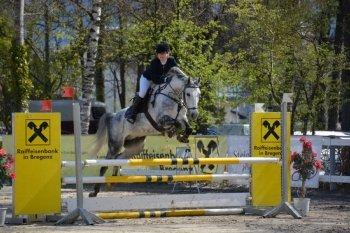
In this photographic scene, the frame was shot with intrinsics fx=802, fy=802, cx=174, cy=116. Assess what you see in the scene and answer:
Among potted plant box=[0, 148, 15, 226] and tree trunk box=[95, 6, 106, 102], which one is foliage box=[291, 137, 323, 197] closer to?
potted plant box=[0, 148, 15, 226]

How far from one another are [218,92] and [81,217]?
13.7 m

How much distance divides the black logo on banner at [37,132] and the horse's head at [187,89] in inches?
88.2

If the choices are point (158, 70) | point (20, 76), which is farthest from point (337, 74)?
point (158, 70)

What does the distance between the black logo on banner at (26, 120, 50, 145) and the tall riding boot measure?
1984mm

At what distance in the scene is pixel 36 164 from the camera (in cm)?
1191

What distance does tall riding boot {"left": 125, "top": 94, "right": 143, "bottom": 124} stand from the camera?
533 inches

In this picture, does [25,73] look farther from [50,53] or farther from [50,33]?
[50,53]

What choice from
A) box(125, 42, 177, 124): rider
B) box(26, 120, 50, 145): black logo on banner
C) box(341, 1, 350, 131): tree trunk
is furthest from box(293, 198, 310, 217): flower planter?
box(341, 1, 350, 131): tree trunk

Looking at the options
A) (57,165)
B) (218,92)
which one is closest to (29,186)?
(57,165)

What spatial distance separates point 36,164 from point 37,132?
48cm

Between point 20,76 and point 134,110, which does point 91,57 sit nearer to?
point 20,76

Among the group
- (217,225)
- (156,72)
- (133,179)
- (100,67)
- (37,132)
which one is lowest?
(217,225)

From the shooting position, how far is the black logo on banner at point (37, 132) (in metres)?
12.0

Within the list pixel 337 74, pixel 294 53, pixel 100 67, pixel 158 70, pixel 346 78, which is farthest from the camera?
pixel 100 67
